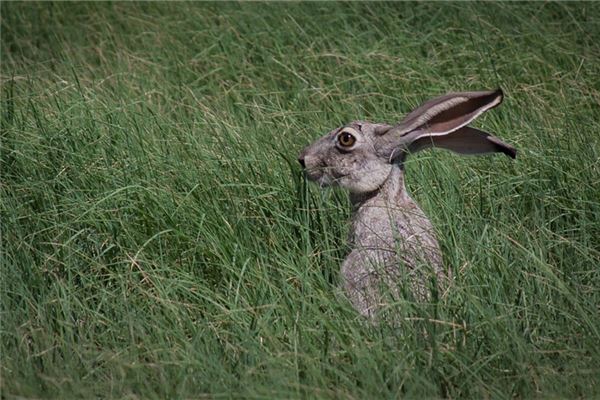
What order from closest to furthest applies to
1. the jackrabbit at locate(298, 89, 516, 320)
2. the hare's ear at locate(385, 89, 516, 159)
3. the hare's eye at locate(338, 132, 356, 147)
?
the jackrabbit at locate(298, 89, 516, 320)
the hare's ear at locate(385, 89, 516, 159)
the hare's eye at locate(338, 132, 356, 147)

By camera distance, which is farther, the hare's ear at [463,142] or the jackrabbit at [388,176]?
the hare's ear at [463,142]

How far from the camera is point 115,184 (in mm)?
6316

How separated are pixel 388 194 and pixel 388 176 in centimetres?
9

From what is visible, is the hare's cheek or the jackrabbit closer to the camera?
the jackrabbit

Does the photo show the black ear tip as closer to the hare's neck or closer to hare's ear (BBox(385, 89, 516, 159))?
hare's ear (BBox(385, 89, 516, 159))

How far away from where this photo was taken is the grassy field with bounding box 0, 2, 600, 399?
4.79 meters

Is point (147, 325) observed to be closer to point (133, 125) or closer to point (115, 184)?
point (115, 184)

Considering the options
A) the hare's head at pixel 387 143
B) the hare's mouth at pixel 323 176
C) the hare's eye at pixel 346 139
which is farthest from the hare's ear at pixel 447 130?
the hare's mouth at pixel 323 176

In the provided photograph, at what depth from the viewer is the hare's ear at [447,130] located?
580 centimetres

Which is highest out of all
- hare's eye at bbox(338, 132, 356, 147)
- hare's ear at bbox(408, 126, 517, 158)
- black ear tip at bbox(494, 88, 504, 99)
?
black ear tip at bbox(494, 88, 504, 99)

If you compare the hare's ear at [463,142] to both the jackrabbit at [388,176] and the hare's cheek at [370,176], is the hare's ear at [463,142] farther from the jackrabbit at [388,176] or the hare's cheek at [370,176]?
the hare's cheek at [370,176]

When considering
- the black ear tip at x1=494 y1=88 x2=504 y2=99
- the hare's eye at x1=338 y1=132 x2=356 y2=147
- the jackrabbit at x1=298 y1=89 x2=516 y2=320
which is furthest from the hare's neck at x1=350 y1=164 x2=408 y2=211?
the black ear tip at x1=494 y1=88 x2=504 y2=99

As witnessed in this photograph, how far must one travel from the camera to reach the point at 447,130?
5.86 metres

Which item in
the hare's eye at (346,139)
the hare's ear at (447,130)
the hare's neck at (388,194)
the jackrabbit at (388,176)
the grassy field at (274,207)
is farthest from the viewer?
the hare's eye at (346,139)
